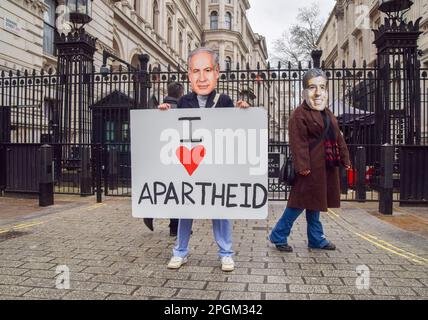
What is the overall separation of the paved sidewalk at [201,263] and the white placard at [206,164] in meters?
0.60

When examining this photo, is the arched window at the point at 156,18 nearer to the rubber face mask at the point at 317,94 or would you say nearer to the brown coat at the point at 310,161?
the rubber face mask at the point at 317,94

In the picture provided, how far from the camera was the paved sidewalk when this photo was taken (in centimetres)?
319

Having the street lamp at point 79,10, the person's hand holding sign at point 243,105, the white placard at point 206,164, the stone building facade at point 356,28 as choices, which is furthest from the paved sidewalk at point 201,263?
the stone building facade at point 356,28

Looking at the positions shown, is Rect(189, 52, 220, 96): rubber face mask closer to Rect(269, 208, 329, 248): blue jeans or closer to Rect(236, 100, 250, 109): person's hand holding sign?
Rect(236, 100, 250, 109): person's hand holding sign

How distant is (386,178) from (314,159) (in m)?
3.26

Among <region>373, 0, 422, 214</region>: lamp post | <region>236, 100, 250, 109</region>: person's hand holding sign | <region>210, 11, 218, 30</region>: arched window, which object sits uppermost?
<region>210, 11, 218, 30</region>: arched window

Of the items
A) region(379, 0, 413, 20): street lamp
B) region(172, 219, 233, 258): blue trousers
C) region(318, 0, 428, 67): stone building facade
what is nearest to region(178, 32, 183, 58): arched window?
region(318, 0, 428, 67): stone building facade

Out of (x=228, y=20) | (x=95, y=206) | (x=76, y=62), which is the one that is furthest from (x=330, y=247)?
(x=228, y=20)

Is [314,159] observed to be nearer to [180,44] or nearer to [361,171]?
[361,171]

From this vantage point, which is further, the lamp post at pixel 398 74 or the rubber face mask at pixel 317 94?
the lamp post at pixel 398 74

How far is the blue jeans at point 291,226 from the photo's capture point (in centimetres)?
444

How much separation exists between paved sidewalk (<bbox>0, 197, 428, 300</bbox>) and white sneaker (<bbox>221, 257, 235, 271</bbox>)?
2.4 inches

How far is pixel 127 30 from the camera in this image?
26.5 meters

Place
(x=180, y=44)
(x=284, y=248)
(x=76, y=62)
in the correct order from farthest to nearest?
(x=180, y=44) → (x=76, y=62) → (x=284, y=248)
